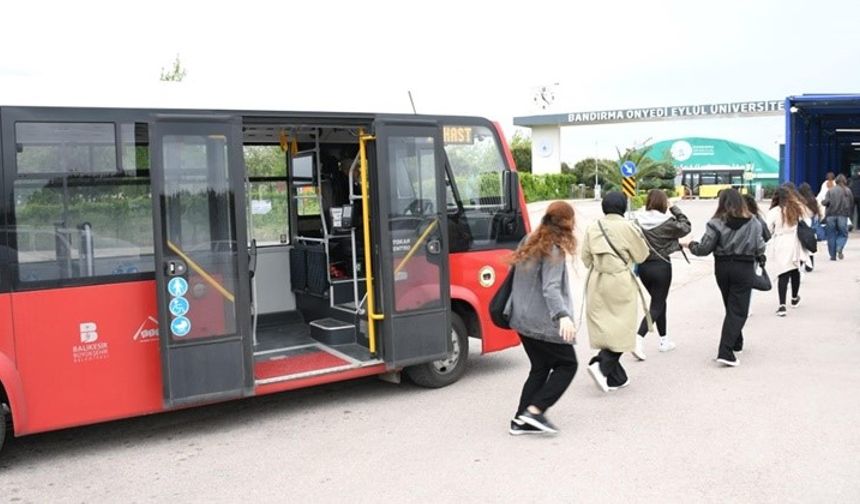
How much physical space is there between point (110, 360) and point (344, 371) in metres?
1.84

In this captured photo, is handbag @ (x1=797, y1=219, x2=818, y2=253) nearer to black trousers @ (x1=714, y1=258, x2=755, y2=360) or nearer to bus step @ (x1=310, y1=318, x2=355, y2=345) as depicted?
black trousers @ (x1=714, y1=258, x2=755, y2=360)

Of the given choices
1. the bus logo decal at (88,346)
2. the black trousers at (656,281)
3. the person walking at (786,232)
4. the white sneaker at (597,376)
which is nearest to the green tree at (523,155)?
the person walking at (786,232)

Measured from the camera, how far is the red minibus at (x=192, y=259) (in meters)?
5.40

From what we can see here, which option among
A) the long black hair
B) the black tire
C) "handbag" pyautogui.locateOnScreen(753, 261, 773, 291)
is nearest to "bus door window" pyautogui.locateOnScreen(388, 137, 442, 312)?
the black tire

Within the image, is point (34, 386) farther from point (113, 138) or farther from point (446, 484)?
point (446, 484)

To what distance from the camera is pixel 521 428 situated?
19.3 feet

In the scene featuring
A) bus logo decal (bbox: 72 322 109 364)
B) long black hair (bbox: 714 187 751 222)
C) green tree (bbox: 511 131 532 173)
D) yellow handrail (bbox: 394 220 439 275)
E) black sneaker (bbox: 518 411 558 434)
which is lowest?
black sneaker (bbox: 518 411 558 434)

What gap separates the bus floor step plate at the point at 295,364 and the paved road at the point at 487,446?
0.37 metres

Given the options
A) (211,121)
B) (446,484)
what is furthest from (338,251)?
(446,484)

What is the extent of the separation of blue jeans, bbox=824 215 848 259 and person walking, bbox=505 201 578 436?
12.7m

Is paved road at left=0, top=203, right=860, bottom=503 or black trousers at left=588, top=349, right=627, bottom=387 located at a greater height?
black trousers at left=588, top=349, right=627, bottom=387

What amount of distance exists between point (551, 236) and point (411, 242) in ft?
5.27

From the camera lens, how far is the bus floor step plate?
21.6 ft

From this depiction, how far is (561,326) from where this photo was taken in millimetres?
5488
